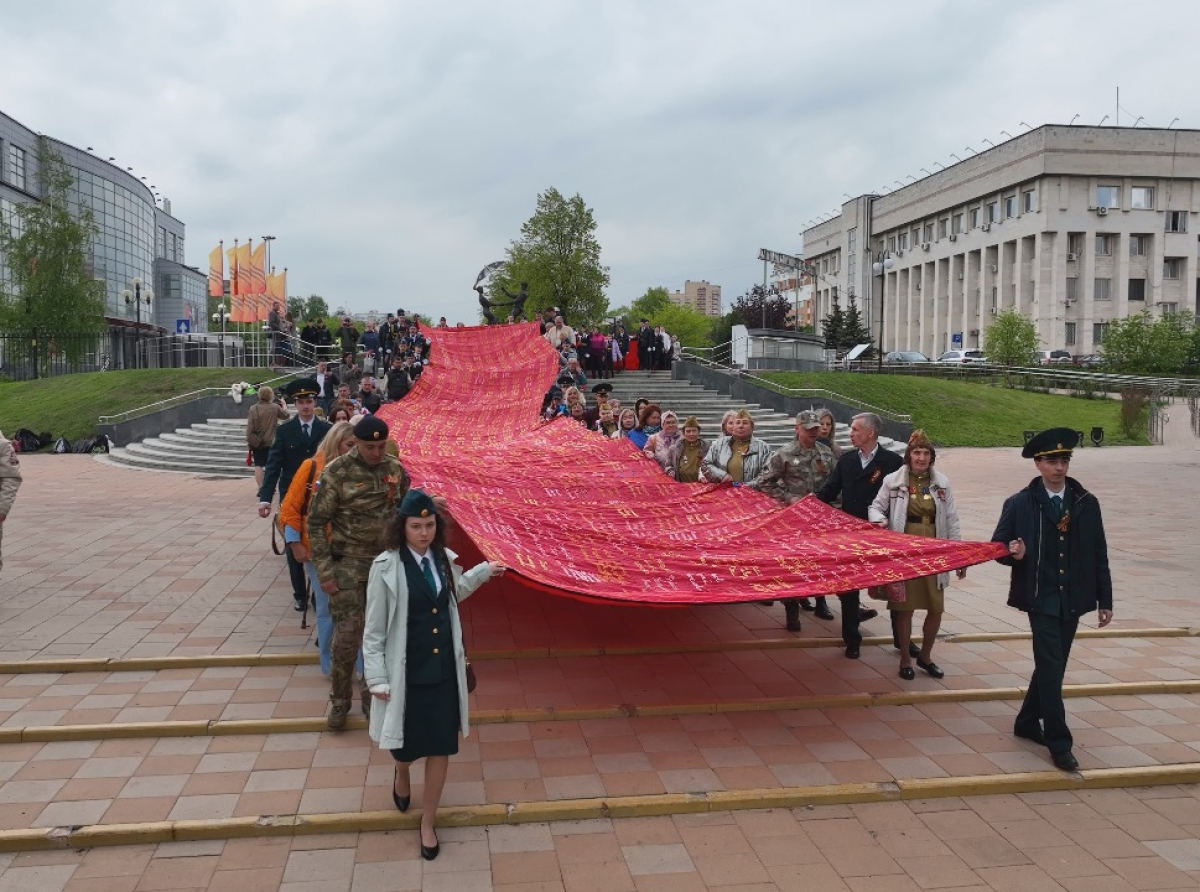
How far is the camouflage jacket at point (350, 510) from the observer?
16.5ft

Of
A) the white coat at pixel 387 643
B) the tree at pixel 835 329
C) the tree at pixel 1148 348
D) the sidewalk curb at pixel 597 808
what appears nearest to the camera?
the white coat at pixel 387 643

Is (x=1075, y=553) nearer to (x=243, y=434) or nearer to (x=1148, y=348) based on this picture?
(x=243, y=434)

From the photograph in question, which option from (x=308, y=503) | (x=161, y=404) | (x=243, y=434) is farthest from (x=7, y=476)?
(x=161, y=404)

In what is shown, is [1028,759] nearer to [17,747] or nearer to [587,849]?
[587,849]

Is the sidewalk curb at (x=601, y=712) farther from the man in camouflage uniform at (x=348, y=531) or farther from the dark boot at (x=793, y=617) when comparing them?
the dark boot at (x=793, y=617)

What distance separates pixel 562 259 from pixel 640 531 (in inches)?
1224

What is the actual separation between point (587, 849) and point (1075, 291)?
6573 cm

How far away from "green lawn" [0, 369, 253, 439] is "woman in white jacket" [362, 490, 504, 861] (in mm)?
21397

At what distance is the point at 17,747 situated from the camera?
4969 millimetres

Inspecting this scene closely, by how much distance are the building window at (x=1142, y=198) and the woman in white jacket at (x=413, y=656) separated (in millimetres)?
68124

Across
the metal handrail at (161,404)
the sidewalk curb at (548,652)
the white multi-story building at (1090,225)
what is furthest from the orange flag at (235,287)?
the white multi-story building at (1090,225)

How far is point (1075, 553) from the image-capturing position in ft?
16.3

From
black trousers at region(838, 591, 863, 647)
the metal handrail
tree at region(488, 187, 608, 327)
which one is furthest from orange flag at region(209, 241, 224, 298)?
black trousers at region(838, 591, 863, 647)

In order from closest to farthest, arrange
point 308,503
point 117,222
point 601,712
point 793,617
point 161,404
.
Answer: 1. point 601,712
2. point 308,503
3. point 793,617
4. point 161,404
5. point 117,222
